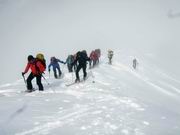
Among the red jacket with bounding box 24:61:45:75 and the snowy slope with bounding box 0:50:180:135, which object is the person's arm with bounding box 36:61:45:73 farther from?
the snowy slope with bounding box 0:50:180:135

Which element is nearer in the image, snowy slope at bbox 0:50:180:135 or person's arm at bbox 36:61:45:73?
snowy slope at bbox 0:50:180:135

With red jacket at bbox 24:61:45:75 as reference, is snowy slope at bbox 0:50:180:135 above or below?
below

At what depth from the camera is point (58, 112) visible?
1332 cm

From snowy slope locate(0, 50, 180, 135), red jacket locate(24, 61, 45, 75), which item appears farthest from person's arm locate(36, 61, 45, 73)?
snowy slope locate(0, 50, 180, 135)

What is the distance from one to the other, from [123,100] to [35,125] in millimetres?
5483

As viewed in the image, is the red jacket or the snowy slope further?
the red jacket

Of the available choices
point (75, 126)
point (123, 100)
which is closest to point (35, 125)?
point (75, 126)

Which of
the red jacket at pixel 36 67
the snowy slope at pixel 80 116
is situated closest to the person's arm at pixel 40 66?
the red jacket at pixel 36 67

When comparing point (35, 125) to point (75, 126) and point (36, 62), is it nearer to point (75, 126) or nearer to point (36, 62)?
point (75, 126)

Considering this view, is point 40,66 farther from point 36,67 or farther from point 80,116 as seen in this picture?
point 80,116

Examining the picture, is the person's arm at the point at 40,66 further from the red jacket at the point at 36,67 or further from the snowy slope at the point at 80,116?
the snowy slope at the point at 80,116

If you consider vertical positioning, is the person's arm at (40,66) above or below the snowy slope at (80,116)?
above

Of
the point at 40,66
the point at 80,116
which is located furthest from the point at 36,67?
the point at 80,116

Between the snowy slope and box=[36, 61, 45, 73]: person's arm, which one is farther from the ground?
box=[36, 61, 45, 73]: person's arm
